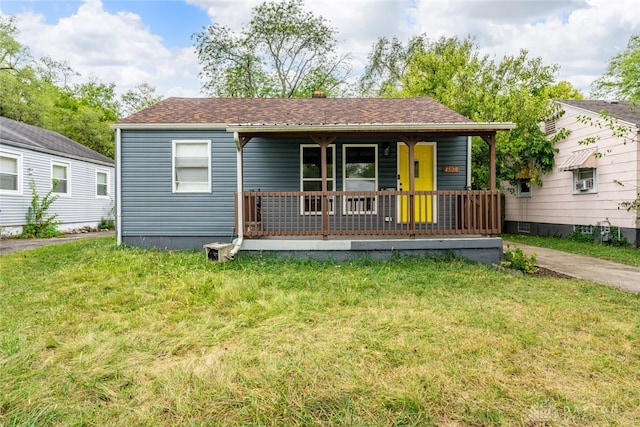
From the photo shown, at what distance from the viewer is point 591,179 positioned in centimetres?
1019

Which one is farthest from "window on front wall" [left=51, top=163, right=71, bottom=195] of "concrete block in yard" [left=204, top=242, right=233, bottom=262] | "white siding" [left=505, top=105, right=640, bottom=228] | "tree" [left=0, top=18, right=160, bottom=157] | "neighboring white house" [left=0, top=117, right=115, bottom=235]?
"white siding" [left=505, top=105, right=640, bottom=228]

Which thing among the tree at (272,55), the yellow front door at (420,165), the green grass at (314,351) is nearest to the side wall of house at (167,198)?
the green grass at (314,351)

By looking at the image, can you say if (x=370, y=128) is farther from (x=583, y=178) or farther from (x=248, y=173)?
(x=583, y=178)

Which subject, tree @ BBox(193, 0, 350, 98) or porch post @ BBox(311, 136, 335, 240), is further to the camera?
tree @ BBox(193, 0, 350, 98)

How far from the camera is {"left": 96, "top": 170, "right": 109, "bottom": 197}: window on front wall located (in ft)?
49.6

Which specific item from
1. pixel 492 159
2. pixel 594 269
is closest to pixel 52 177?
pixel 492 159

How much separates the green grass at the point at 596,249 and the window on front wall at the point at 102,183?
16.7 metres

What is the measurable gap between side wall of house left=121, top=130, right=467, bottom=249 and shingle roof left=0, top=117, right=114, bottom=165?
19.0ft

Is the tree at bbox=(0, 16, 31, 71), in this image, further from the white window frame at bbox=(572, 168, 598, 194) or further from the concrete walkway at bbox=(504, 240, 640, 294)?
the white window frame at bbox=(572, 168, 598, 194)

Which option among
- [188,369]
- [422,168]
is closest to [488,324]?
[188,369]

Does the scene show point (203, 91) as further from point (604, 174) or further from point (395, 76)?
point (604, 174)

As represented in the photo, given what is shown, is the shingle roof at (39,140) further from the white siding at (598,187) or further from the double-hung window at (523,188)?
the white siding at (598,187)

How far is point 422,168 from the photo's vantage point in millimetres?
8281

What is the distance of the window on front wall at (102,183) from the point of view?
1511 cm
